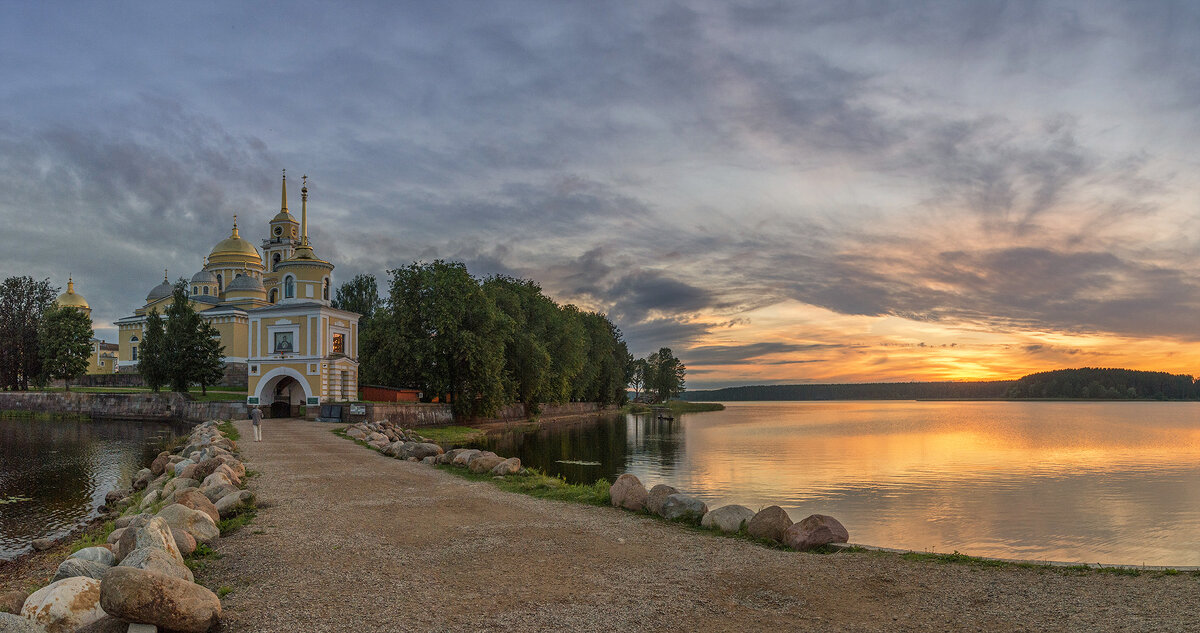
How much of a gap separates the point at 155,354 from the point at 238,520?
5767 cm

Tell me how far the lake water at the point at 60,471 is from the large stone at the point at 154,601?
33.0 ft

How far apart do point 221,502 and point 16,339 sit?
79.5 meters

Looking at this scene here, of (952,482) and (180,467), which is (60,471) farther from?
(952,482)

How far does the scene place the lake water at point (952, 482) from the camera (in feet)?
53.4

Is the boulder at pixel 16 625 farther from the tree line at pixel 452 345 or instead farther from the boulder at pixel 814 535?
the tree line at pixel 452 345

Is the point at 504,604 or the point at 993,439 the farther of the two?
the point at 993,439

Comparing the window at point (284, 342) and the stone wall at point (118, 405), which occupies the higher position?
the window at point (284, 342)

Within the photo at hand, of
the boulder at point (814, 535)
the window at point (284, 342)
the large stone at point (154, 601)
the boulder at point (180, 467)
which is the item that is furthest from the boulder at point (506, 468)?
the window at point (284, 342)

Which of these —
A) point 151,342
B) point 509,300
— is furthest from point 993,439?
point 151,342

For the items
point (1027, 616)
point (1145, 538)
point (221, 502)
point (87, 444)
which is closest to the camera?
point (1027, 616)

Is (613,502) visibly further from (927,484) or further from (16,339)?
(16,339)

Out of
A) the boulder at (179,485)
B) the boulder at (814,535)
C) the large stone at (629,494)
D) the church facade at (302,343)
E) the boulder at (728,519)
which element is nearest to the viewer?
the boulder at (814,535)

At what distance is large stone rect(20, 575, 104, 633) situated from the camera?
22.6 feet

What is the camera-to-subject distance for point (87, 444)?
37594 mm
